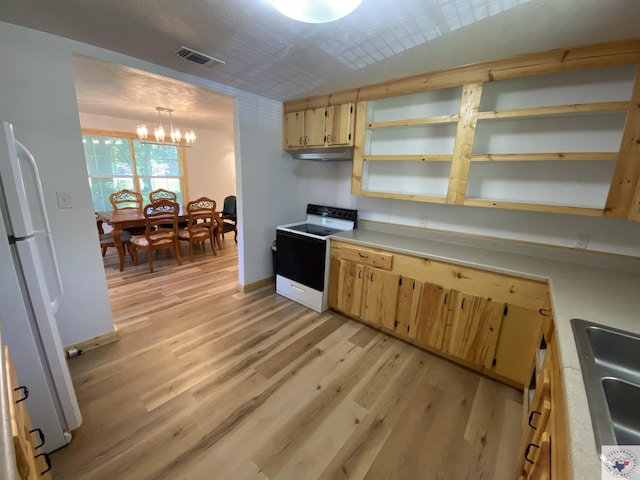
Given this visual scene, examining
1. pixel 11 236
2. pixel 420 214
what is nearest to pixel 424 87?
pixel 420 214

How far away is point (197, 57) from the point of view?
2053 mm

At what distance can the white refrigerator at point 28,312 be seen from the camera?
3.97 feet

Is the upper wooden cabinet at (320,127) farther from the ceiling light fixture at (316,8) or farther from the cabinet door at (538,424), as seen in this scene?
the cabinet door at (538,424)

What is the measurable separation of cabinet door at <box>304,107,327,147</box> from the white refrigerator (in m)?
2.25

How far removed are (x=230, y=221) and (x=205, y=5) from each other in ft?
14.3

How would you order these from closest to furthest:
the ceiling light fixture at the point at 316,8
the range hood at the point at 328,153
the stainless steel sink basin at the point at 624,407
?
the stainless steel sink basin at the point at 624,407, the ceiling light fixture at the point at 316,8, the range hood at the point at 328,153

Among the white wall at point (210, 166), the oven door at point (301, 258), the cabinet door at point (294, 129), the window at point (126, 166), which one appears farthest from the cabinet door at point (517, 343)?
the window at point (126, 166)

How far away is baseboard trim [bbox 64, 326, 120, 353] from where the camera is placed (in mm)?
2153

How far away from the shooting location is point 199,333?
2.48 m

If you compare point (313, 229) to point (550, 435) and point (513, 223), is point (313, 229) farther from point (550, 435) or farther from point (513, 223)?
point (550, 435)

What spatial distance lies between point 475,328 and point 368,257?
99cm

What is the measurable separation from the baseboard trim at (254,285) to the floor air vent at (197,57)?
7.61 feet

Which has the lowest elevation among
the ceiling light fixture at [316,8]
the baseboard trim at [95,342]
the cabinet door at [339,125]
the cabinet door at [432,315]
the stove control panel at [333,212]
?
the baseboard trim at [95,342]

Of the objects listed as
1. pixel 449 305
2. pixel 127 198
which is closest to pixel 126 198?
pixel 127 198
